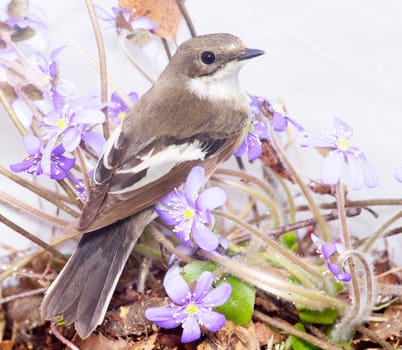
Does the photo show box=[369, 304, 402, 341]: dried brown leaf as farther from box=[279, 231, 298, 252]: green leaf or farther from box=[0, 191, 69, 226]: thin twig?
box=[0, 191, 69, 226]: thin twig

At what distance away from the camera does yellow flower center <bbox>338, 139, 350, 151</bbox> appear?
1463 mm

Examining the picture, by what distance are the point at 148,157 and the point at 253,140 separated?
263mm

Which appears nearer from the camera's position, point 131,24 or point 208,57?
point 208,57

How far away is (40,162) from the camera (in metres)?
1.51

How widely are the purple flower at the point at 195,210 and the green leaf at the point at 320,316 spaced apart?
0.92ft

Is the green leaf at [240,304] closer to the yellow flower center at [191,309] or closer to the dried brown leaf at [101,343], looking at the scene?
the yellow flower center at [191,309]

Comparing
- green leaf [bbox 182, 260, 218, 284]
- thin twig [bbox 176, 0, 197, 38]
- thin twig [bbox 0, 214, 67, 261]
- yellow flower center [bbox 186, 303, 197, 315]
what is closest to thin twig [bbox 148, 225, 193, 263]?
green leaf [bbox 182, 260, 218, 284]

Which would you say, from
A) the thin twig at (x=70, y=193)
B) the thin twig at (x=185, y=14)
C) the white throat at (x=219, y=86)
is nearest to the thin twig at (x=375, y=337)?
the white throat at (x=219, y=86)

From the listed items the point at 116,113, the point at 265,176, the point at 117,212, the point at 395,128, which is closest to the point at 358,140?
the point at 395,128

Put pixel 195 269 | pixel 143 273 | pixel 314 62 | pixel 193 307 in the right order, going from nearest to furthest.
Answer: pixel 193 307, pixel 195 269, pixel 143 273, pixel 314 62

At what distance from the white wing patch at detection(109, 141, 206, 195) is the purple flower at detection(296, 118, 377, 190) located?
0.21m

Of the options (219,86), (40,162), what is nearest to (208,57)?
(219,86)

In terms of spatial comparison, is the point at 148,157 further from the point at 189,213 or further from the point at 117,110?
the point at 117,110

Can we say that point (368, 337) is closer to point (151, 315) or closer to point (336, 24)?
point (151, 315)
